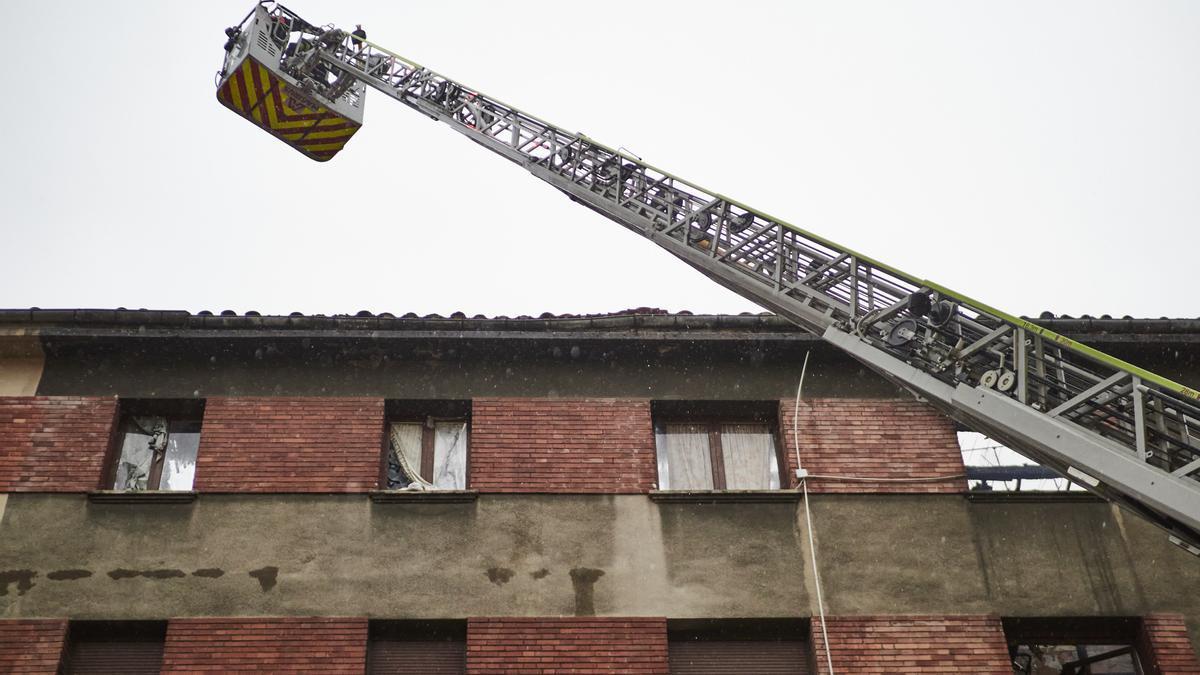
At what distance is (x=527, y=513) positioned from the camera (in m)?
12.5

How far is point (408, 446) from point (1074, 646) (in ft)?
24.3

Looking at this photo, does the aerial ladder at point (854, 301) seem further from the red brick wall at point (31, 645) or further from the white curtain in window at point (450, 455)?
the red brick wall at point (31, 645)

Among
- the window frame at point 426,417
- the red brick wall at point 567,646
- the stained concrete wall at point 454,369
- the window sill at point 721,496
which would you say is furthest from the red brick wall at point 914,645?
the window frame at point 426,417

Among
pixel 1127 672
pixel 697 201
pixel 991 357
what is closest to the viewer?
pixel 991 357

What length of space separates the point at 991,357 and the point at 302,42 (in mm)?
8182

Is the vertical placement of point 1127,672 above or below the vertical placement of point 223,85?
below

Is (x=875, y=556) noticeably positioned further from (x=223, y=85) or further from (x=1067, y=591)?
(x=223, y=85)

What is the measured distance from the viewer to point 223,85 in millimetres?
12977

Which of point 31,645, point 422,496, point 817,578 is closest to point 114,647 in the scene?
point 31,645

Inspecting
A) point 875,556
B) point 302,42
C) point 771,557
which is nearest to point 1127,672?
point 875,556

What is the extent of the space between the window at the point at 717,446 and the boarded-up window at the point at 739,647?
1.60 meters

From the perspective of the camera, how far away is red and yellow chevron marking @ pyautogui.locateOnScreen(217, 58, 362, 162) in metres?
12.8

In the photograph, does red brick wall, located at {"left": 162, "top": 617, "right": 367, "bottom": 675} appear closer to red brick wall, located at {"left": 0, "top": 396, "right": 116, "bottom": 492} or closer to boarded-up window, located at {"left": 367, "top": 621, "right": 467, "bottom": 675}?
boarded-up window, located at {"left": 367, "top": 621, "right": 467, "bottom": 675}

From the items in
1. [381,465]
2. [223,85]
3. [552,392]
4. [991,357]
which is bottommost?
[991,357]
